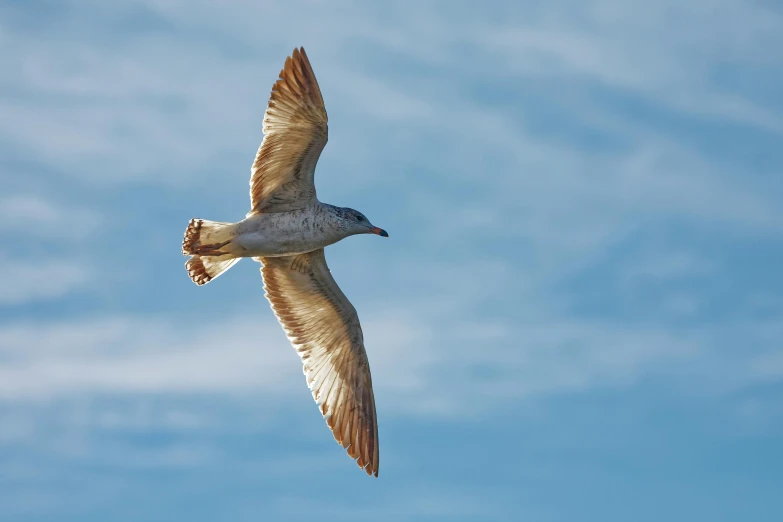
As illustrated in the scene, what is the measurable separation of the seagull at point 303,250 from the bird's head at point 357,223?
0.6 inches

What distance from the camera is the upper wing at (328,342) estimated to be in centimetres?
1778

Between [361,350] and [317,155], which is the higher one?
[317,155]

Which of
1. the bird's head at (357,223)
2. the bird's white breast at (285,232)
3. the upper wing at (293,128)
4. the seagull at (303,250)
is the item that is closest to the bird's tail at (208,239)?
the seagull at (303,250)

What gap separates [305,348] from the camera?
18031 mm

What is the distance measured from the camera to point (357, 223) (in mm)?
17250

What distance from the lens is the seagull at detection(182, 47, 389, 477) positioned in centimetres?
1639

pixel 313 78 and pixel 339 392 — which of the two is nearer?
pixel 313 78

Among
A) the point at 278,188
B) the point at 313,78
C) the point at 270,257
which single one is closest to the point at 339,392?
the point at 270,257

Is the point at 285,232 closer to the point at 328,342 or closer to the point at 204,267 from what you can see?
the point at 204,267

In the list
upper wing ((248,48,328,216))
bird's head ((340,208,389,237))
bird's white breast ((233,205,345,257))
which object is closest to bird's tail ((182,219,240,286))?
bird's white breast ((233,205,345,257))

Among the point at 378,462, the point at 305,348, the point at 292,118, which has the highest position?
the point at 292,118

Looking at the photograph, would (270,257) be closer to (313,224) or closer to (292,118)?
(313,224)

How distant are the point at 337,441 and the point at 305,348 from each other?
63.8 inches

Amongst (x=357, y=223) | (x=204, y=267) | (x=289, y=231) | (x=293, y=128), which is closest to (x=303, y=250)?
(x=289, y=231)
